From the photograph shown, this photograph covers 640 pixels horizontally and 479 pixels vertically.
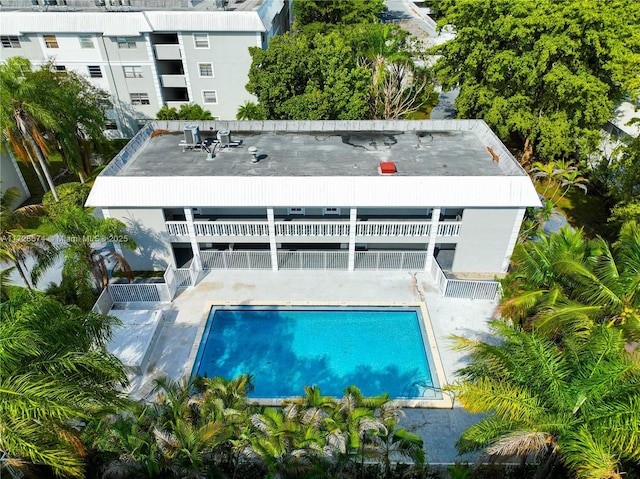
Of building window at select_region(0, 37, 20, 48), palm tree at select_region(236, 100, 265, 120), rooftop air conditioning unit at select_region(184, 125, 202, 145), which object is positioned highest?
building window at select_region(0, 37, 20, 48)

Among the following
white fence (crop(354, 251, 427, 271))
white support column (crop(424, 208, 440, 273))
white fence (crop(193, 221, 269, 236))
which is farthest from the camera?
white fence (crop(354, 251, 427, 271))

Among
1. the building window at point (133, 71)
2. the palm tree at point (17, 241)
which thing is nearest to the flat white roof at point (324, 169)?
the palm tree at point (17, 241)

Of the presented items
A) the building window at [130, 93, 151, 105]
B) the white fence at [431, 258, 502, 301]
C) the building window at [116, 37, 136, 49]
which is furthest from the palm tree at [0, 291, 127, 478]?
the building window at [116, 37, 136, 49]

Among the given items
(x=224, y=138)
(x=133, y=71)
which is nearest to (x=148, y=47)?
(x=133, y=71)

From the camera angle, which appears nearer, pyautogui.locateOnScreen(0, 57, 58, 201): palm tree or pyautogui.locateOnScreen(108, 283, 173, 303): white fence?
pyautogui.locateOnScreen(108, 283, 173, 303): white fence

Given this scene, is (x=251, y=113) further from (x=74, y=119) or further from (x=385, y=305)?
(x=385, y=305)

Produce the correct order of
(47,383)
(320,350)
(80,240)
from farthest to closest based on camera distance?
(320,350) < (80,240) < (47,383)

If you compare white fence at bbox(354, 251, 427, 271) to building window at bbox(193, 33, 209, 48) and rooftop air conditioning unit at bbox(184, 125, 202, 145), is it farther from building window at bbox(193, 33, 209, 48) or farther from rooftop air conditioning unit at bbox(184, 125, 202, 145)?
building window at bbox(193, 33, 209, 48)

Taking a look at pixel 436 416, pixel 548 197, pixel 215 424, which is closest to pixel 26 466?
pixel 215 424

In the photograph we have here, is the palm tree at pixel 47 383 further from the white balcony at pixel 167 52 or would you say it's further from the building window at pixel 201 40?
the white balcony at pixel 167 52
